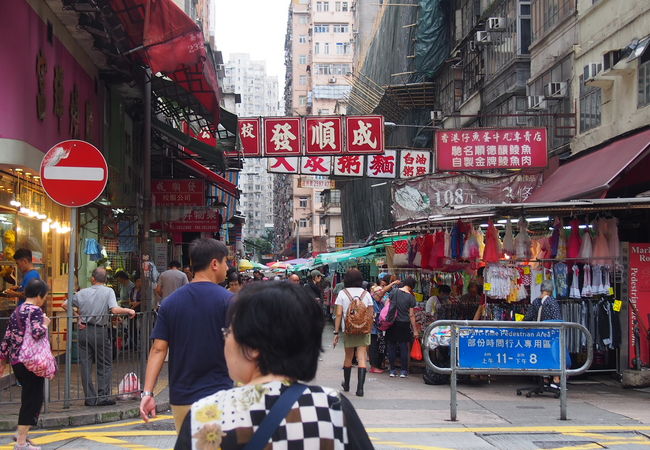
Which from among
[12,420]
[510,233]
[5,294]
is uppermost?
[510,233]

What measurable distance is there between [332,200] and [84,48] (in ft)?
186

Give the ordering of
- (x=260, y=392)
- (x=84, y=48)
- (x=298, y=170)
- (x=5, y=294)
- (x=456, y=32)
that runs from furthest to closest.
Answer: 1. (x=456, y=32)
2. (x=298, y=170)
3. (x=84, y=48)
4. (x=5, y=294)
5. (x=260, y=392)

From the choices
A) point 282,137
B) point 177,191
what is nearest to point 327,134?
point 282,137

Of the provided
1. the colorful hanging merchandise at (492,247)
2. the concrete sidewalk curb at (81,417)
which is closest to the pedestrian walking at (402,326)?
the colorful hanging merchandise at (492,247)

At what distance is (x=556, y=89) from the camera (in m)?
18.6

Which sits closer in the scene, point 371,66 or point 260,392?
point 260,392

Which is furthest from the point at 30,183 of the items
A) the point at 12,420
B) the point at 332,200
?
the point at 332,200

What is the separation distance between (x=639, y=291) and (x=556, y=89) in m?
7.30

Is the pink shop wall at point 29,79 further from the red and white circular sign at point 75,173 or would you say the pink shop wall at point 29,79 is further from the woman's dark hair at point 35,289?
the woman's dark hair at point 35,289

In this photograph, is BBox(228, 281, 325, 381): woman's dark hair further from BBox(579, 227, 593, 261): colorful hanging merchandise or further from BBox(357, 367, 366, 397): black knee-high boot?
BBox(579, 227, 593, 261): colorful hanging merchandise

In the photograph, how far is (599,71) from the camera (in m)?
15.9

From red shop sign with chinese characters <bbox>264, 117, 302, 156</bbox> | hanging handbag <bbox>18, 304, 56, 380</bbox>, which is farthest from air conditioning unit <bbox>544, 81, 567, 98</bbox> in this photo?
hanging handbag <bbox>18, 304, 56, 380</bbox>

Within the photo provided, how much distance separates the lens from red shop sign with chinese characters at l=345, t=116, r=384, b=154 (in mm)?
20375

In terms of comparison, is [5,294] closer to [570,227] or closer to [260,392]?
[570,227]
